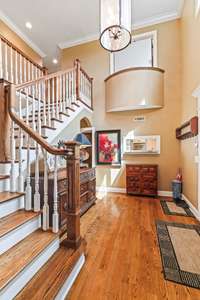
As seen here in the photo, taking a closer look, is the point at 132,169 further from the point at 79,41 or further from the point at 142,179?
the point at 79,41

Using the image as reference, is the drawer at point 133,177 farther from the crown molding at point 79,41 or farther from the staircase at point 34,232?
the crown molding at point 79,41

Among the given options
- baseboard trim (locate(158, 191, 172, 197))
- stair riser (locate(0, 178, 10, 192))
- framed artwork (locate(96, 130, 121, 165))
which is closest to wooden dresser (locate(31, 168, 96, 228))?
stair riser (locate(0, 178, 10, 192))

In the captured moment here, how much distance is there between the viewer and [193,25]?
3479 mm

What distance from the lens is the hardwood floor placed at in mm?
1467

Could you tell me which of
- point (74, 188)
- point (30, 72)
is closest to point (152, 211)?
point (74, 188)

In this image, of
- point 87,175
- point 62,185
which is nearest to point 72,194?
point 62,185

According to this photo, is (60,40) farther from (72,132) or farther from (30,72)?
(72,132)

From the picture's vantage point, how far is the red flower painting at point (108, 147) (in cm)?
513

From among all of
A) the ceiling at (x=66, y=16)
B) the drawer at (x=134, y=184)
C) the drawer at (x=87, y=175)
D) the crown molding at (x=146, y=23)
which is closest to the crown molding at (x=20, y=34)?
the ceiling at (x=66, y=16)

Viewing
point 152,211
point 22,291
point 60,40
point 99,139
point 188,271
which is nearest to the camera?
point 22,291

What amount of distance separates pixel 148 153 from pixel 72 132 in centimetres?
232

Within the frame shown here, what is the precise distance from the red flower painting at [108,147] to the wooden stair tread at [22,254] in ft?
11.7

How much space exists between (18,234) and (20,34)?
6241 mm

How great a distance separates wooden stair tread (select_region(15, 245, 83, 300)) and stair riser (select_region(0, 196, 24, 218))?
0.67 meters
